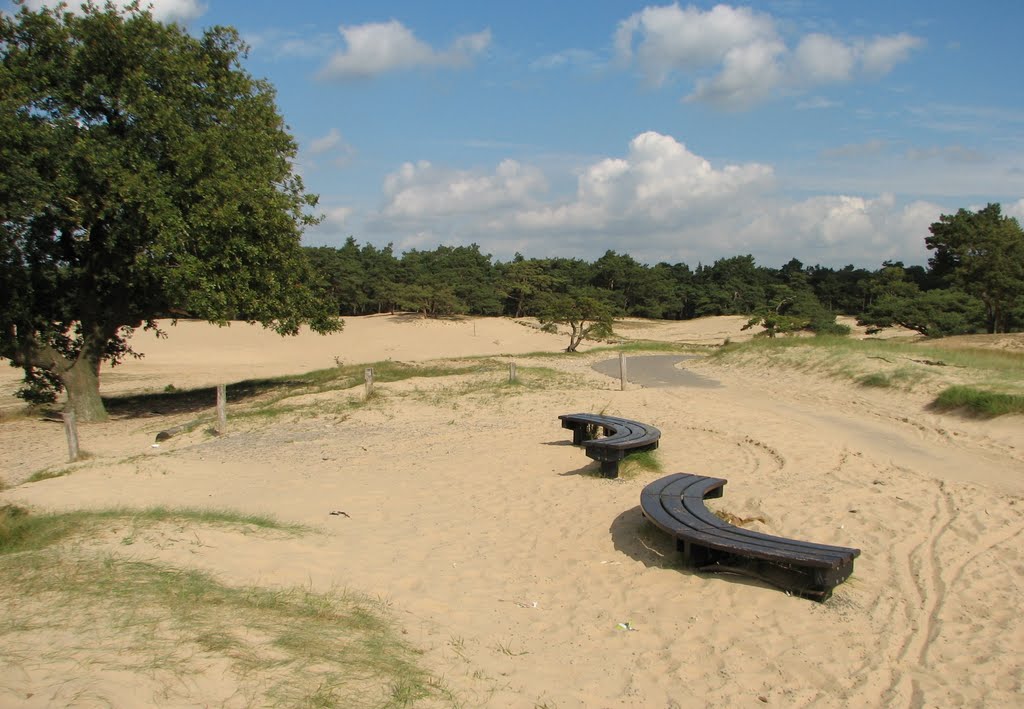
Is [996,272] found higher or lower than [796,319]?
higher

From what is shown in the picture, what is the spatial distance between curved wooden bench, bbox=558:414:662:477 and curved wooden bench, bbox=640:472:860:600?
1.94m

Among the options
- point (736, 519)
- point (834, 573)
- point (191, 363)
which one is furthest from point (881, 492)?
point (191, 363)

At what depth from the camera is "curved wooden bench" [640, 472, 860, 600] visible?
17.3 feet

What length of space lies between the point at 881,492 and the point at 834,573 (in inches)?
142

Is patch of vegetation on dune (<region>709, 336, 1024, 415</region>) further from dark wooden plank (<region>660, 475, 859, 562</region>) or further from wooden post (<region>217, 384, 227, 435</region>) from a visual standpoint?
wooden post (<region>217, 384, 227, 435</region>)

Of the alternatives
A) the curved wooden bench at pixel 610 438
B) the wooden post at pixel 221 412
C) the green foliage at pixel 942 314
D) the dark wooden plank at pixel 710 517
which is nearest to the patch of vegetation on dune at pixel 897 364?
the curved wooden bench at pixel 610 438

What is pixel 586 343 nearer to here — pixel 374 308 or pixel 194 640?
pixel 374 308

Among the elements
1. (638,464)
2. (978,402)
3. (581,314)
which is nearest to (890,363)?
(978,402)

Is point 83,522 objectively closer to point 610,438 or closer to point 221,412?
point 610,438

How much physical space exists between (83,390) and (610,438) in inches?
580

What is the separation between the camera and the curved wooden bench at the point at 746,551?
526 centimetres

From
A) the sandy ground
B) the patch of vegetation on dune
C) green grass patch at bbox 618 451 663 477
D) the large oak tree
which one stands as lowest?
the sandy ground

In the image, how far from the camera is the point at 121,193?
49.4 feet

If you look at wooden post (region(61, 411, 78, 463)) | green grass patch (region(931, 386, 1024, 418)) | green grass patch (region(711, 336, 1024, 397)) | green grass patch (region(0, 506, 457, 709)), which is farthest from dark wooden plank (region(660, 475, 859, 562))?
wooden post (region(61, 411, 78, 463))
